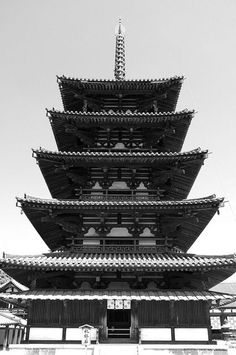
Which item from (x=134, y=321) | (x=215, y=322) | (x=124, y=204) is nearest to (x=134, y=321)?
(x=134, y=321)

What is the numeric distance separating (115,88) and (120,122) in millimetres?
3021

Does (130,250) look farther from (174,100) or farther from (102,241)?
(174,100)

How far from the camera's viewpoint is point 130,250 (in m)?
16.3

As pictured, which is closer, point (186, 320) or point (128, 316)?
point (186, 320)

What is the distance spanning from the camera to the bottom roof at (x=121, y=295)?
45.6 ft

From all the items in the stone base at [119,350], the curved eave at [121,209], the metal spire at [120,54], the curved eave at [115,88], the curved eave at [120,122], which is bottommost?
the stone base at [119,350]

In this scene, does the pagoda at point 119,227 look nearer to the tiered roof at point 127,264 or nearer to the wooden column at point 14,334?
the tiered roof at point 127,264

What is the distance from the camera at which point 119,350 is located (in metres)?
13.2

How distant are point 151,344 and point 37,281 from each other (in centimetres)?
554

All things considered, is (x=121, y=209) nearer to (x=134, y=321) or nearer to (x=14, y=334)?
(x=134, y=321)

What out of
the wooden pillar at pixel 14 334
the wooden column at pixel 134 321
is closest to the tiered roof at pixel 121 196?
the wooden column at pixel 134 321

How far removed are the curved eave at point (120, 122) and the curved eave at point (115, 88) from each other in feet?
7.99

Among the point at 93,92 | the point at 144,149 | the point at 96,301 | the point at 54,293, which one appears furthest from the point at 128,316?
the point at 93,92

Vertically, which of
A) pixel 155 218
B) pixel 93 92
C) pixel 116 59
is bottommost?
pixel 155 218
